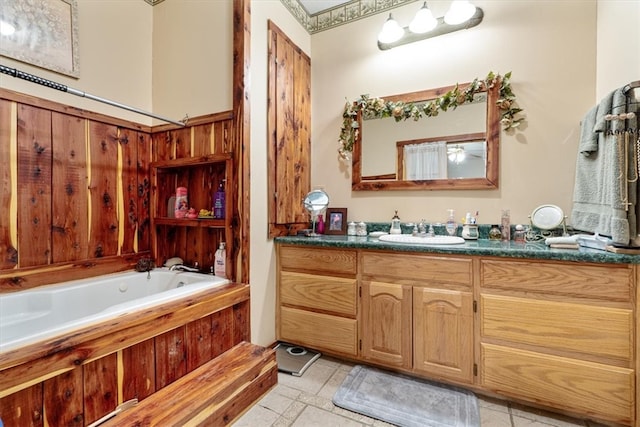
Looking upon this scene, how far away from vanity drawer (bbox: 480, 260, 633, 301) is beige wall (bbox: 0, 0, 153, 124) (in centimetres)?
267

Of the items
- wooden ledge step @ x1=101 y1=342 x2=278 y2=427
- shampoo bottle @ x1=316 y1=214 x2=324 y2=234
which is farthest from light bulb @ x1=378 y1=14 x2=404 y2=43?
wooden ledge step @ x1=101 y1=342 x2=278 y2=427

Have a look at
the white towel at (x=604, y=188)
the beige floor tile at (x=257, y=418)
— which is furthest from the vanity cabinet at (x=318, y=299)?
the white towel at (x=604, y=188)

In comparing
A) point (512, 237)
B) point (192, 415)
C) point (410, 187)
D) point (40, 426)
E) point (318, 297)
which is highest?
point (410, 187)

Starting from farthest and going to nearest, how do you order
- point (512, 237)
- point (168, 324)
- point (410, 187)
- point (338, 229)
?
1. point (338, 229)
2. point (410, 187)
3. point (512, 237)
4. point (168, 324)

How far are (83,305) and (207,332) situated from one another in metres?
0.81

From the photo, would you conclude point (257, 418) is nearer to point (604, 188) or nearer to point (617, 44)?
point (604, 188)

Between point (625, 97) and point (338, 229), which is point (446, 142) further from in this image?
point (338, 229)

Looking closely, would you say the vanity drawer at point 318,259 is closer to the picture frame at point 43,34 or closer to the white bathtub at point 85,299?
the white bathtub at point 85,299

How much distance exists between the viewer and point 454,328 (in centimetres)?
158

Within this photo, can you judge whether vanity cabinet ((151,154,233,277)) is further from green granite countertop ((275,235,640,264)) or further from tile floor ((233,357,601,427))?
tile floor ((233,357,601,427))

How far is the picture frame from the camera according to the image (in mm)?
1561

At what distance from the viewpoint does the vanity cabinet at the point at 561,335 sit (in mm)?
1273

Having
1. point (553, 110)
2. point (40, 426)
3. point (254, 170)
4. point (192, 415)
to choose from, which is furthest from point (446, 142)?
point (40, 426)

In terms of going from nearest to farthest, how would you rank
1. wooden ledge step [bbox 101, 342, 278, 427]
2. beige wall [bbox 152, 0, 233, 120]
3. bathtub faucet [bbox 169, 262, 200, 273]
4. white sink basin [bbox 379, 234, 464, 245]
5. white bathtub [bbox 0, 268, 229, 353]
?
1. wooden ledge step [bbox 101, 342, 278, 427]
2. white bathtub [bbox 0, 268, 229, 353]
3. white sink basin [bbox 379, 234, 464, 245]
4. beige wall [bbox 152, 0, 233, 120]
5. bathtub faucet [bbox 169, 262, 200, 273]
